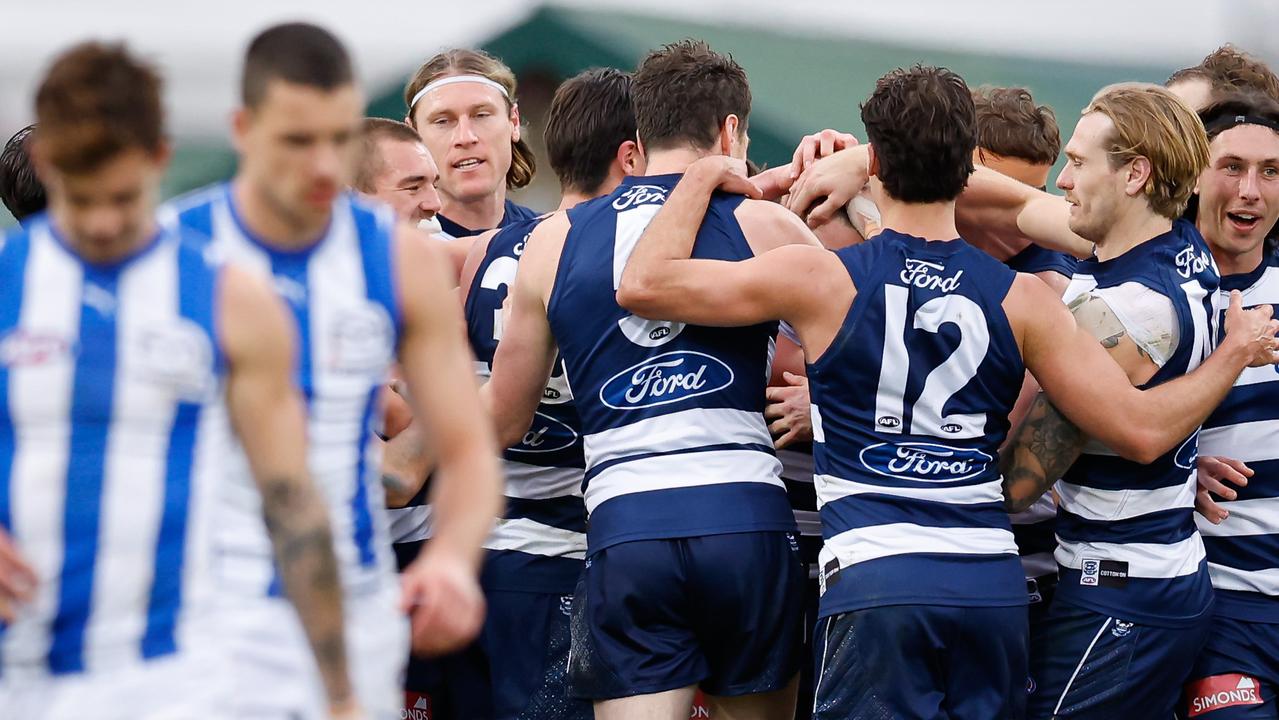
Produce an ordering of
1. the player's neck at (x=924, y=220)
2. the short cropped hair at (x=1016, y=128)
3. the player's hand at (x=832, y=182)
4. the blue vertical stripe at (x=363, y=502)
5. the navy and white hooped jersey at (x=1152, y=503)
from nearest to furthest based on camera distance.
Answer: the blue vertical stripe at (x=363, y=502) < the player's neck at (x=924, y=220) < the navy and white hooped jersey at (x=1152, y=503) < the player's hand at (x=832, y=182) < the short cropped hair at (x=1016, y=128)

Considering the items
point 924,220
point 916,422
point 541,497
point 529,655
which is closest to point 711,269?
point 924,220

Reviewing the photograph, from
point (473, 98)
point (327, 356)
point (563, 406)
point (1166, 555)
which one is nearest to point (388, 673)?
point (327, 356)

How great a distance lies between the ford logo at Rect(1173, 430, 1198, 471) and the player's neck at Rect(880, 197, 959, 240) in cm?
104

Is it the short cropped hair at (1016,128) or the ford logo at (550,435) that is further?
the short cropped hair at (1016,128)

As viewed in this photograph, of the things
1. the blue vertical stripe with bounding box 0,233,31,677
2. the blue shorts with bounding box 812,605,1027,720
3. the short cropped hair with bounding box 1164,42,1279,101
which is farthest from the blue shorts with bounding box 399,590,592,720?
the short cropped hair with bounding box 1164,42,1279,101

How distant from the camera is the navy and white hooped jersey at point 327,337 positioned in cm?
348

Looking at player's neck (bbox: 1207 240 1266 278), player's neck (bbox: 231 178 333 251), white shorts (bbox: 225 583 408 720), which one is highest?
player's neck (bbox: 231 178 333 251)

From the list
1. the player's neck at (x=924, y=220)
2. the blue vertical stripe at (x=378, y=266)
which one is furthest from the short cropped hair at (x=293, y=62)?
the player's neck at (x=924, y=220)

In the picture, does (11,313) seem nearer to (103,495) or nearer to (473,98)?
(103,495)

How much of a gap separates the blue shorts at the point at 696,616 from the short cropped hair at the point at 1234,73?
2.83 metres

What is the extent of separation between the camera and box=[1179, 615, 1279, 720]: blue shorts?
5098 mm

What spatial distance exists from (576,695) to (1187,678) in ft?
6.82

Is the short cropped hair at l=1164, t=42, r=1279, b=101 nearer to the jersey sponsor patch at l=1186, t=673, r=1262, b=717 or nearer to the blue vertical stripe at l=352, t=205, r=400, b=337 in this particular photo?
the jersey sponsor patch at l=1186, t=673, r=1262, b=717

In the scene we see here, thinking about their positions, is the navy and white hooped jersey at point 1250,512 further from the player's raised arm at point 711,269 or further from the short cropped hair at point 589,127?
the short cropped hair at point 589,127
